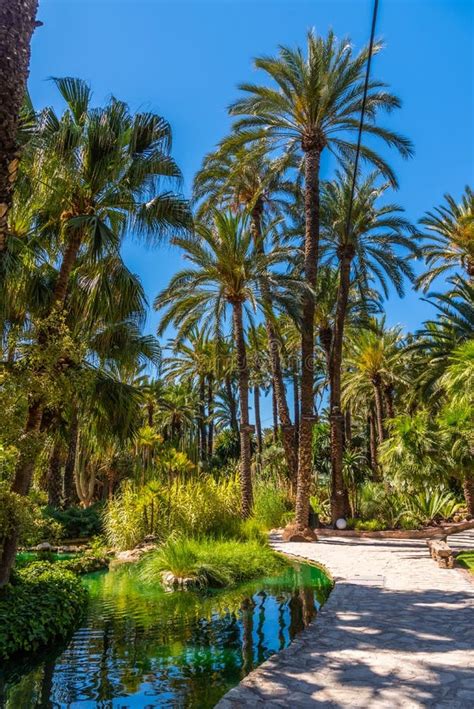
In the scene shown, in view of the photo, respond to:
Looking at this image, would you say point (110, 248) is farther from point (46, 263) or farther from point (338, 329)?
point (338, 329)

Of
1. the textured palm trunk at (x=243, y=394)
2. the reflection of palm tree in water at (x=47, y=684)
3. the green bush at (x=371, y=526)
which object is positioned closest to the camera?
the reflection of palm tree in water at (x=47, y=684)

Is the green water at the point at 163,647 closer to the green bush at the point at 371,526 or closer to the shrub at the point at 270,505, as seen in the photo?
the green bush at the point at 371,526

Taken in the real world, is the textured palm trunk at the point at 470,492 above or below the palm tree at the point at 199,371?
below

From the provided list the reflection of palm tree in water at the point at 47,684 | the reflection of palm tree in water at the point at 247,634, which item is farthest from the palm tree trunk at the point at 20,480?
the reflection of palm tree in water at the point at 247,634

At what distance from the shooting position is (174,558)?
10.0 m

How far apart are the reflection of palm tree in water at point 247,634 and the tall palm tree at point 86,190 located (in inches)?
136

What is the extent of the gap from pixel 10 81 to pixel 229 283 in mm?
13000

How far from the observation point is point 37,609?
6934 millimetres

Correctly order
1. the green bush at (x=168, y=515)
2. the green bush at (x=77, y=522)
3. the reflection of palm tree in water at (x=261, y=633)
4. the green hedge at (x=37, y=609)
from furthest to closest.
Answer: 1. the green bush at (x=77, y=522)
2. the green bush at (x=168, y=515)
3. the green hedge at (x=37, y=609)
4. the reflection of palm tree in water at (x=261, y=633)

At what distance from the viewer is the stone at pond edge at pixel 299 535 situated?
15.8 meters

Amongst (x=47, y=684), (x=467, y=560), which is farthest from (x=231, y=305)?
(x=47, y=684)

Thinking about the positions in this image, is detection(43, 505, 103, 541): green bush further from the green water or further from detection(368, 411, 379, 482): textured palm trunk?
detection(368, 411, 379, 482): textured palm trunk

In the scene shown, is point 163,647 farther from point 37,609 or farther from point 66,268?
point 66,268

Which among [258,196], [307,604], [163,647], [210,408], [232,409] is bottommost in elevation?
[163,647]
